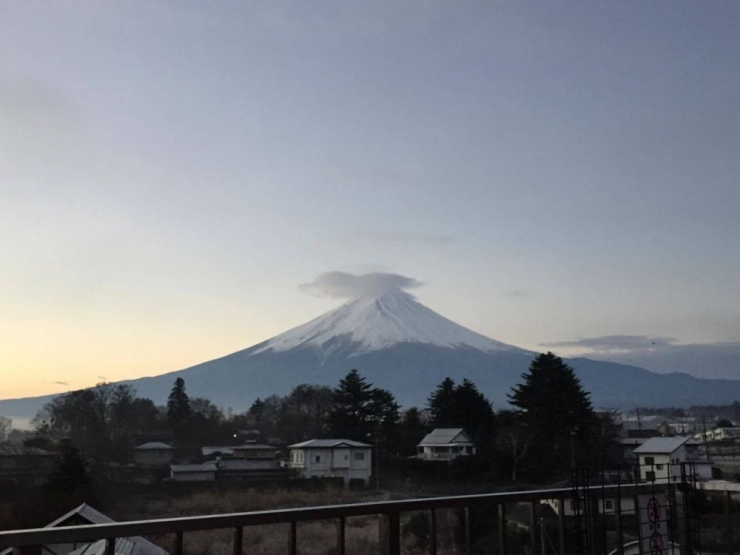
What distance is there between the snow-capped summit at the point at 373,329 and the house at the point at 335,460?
111 m

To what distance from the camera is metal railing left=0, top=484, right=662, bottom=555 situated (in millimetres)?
1978

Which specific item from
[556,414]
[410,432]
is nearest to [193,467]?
[410,432]

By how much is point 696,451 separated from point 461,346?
125 metres

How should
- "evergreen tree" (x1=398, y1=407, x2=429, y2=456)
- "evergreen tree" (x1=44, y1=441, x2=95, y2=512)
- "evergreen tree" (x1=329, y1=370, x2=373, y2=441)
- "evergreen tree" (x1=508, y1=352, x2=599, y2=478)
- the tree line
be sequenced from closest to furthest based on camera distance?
1. "evergreen tree" (x1=44, y1=441, x2=95, y2=512)
2. "evergreen tree" (x1=508, y1=352, x2=599, y2=478)
3. the tree line
4. "evergreen tree" (x1=398, y1=407, x2=429, y2=456)
5. "evergreen tree" (x1=329, y1=370, x2=373, y2=441)

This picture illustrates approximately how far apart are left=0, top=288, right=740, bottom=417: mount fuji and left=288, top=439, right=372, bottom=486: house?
8484 cm

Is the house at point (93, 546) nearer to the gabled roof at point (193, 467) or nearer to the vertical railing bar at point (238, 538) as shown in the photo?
the vertical railing bar at point (238, 538)

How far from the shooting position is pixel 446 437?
1185 inches

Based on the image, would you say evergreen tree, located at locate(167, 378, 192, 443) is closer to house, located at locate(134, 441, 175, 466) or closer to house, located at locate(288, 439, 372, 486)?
house, located at locate(134, 441, 175, 466)

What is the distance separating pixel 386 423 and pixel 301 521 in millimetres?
31220

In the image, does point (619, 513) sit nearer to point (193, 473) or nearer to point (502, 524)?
point (502, 524)

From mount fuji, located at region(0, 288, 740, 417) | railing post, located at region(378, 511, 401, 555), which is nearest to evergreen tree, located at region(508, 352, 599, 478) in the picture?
railing post, located at region(378, 511, 401, 555)

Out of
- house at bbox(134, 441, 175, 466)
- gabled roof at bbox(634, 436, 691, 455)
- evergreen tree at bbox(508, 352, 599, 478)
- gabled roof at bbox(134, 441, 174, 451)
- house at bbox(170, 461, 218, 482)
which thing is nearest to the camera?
gabled roof at bbox(634, 436, 691, 455)

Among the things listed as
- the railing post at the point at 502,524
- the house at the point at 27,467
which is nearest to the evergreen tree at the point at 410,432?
the house at the point at 27,467

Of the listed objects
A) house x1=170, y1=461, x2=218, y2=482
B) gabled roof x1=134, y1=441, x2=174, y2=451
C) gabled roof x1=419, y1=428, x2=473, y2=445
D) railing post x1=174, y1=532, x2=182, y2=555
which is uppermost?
railing post x1=174, y1=532, x2=182, y2=555
